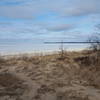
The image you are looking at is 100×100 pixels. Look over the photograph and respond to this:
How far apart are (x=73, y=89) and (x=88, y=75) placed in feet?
6.08

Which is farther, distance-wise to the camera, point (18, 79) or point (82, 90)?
point (18, 79)

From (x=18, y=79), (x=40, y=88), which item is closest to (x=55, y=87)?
(x=40, y=88)

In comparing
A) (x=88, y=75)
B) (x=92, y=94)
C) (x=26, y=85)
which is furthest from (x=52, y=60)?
(x=92, y=94)

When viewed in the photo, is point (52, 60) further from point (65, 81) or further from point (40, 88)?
point (40, 88)

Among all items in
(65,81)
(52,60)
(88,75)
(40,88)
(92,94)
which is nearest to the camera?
(92,94)

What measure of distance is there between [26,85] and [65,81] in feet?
4.63

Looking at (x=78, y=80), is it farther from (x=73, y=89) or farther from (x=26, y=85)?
(x=26, y=85)

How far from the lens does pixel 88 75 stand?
352 inches

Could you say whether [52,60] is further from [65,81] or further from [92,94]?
[92,94]

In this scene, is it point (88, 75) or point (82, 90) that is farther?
point (88, 75)

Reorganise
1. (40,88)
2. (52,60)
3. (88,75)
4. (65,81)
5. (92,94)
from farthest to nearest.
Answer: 1. (52,60)
2. (88,75)
3. (65,81)
4. (40,88)
5. (92,94)

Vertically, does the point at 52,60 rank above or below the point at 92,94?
above

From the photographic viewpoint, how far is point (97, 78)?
8.45 meters

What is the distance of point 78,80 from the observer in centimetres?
844
